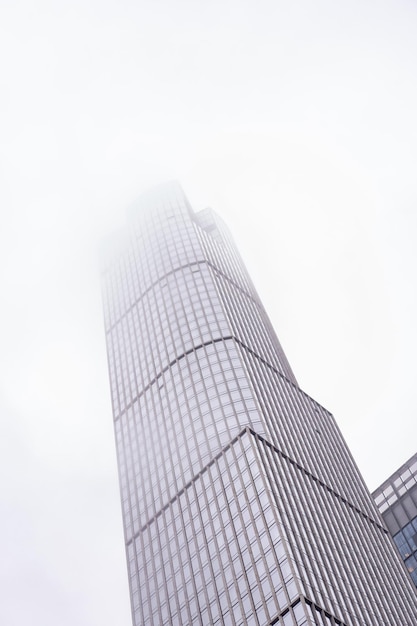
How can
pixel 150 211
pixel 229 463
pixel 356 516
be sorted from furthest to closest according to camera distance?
pixel 150 211, pixel 356 516, pixel 229 463

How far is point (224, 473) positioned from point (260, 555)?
15695 millimetres

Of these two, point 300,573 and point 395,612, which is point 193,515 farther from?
point 395,612

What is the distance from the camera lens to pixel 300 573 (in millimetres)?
77125

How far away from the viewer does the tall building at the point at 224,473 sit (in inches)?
3194

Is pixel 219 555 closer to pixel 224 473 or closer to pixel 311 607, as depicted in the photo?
pixel 224 473

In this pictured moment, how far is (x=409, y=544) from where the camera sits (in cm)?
11150

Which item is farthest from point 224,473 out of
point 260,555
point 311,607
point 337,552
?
point 311,607

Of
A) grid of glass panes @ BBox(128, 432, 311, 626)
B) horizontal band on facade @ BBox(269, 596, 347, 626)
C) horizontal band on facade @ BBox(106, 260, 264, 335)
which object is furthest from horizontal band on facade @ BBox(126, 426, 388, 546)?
horizontal band on facade @ BBox(106, 260, 264, 335)

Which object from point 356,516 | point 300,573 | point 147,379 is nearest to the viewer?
point 300,573

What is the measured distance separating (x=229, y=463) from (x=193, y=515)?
839 cm

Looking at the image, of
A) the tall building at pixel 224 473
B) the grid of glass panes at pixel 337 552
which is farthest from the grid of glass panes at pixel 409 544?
the grid of glass panes at pixel 337 552

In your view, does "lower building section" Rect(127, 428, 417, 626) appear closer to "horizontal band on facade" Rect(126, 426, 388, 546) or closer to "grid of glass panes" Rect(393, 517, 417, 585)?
"horizontal band on facade" Rect(126, 426, 388, 546)

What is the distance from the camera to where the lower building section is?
77375 millimetres

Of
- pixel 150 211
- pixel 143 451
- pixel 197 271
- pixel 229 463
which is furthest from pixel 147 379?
pixel 150 211
